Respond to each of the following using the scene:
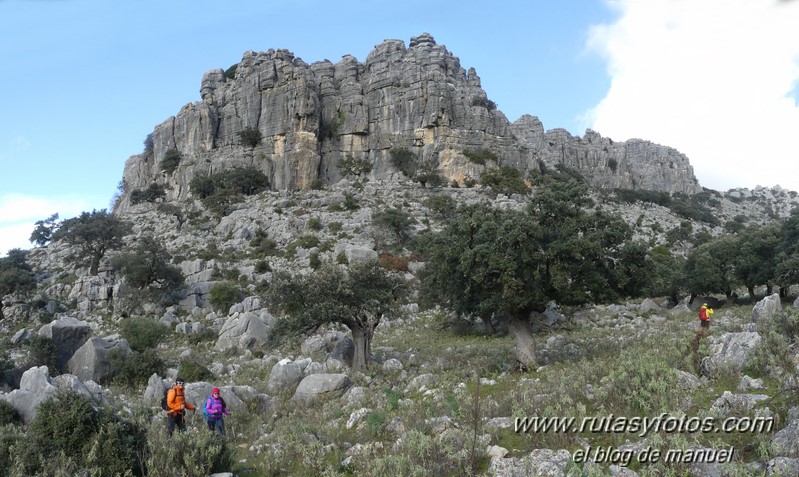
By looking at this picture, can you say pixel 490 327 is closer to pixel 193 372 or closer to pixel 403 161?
pixel 193 372

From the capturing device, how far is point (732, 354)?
1017cm

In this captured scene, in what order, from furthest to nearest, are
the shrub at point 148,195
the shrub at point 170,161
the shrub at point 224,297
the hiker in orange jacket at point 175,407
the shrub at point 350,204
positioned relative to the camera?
1. the shrub at point 170,161
2. the shrub at point 148,195
3. the shrub at point 350,204
4. the shrub at point 224,297
5. the hiker in orange jacket at point 175,407

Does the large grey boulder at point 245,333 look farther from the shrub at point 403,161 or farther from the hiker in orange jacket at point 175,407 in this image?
the shrub at point 403,161

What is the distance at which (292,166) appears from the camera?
83812 millimetres

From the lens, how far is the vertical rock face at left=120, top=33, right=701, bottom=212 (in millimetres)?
83812

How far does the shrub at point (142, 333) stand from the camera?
24703mm

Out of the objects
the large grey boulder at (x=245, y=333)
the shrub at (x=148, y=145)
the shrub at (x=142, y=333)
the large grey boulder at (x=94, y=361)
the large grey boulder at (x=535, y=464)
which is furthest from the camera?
the shrub at (x=148, y=145)

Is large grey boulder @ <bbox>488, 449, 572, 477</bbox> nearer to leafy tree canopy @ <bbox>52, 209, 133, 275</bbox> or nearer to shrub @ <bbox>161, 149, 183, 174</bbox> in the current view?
leafy tree canopy @ <bbox>52, 209, 133, 275</bbox>

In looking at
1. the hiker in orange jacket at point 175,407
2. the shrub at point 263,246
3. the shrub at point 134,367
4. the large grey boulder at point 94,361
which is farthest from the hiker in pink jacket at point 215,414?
the shrub at point 263,246

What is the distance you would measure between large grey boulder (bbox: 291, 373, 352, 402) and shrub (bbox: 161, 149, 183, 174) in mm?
86815

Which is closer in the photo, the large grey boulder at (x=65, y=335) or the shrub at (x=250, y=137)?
the large grey boulder at (x=65, y=335)

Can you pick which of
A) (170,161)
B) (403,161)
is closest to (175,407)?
(403,161)

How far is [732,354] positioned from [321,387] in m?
9.91

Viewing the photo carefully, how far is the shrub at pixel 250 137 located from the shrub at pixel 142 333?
6568 cm
